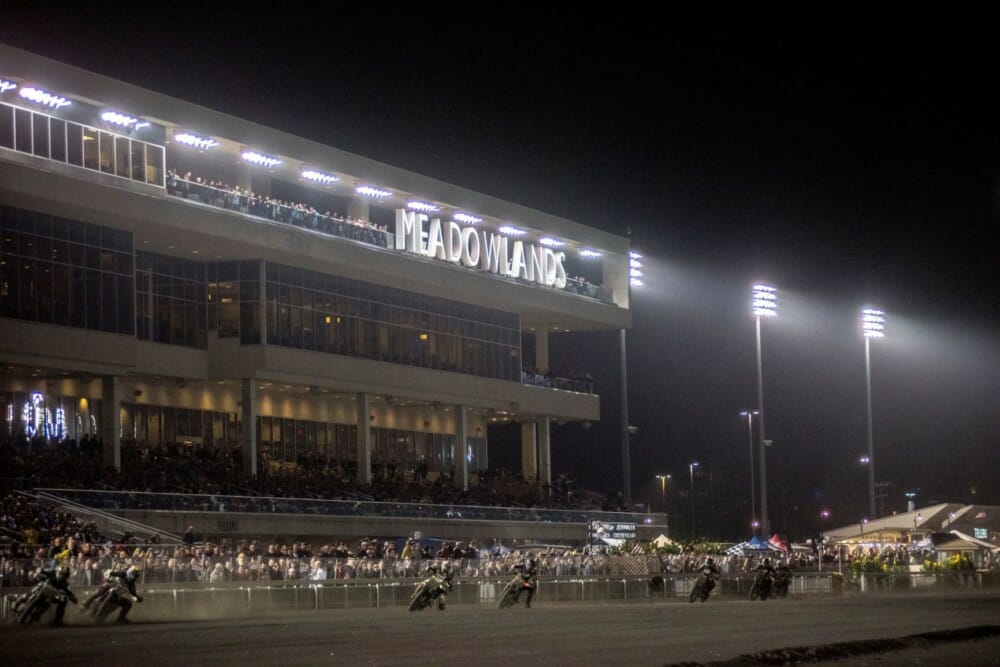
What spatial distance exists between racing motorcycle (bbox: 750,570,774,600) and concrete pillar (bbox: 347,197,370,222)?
29.1m

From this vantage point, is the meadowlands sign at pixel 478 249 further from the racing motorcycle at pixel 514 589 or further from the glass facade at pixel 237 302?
the racing motorcycle at pixel 514 589

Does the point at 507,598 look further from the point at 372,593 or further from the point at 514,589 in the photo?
the point at 372,593

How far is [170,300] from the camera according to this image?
202 ft

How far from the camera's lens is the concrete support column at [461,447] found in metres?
75.5

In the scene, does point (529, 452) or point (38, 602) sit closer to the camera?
point (38, 602)

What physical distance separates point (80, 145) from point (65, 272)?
455 cm

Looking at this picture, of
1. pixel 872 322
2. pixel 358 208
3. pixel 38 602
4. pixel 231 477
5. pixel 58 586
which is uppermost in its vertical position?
pixel 358 208

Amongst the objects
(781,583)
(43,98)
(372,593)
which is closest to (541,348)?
(781,583)

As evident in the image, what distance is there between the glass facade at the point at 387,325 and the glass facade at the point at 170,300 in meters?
2.96

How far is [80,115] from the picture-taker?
5272cm

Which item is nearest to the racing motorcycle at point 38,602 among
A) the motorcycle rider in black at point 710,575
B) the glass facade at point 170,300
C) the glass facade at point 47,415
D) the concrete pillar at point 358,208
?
the motorcycle rider in black at point 710,575

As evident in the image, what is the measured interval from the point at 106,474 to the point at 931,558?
33.1m

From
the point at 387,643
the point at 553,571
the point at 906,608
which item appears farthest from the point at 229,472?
the point at 387,643

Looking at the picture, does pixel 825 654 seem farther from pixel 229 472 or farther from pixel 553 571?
pixel 229 472
